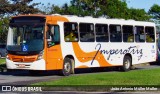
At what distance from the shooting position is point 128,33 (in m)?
27.1

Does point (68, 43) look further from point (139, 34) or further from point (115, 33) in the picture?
point (139, 34)

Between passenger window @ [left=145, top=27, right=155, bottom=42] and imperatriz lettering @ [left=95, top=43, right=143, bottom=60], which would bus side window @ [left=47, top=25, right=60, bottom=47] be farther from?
passenger window @ [left=145, top=27, right=155, bottom=42]

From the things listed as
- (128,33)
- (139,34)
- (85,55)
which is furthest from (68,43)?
(139,34)

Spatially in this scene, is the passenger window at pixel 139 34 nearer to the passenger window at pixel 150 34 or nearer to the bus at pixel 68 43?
the bus at pixel 68 43

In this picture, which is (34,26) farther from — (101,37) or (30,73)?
(101,37)

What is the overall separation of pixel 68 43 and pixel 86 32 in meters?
1.63

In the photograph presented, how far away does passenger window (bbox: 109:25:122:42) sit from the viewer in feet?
85.0

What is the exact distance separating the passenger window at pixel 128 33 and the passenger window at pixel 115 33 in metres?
0.44

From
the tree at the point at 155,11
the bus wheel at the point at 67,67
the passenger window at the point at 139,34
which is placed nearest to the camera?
the bus wheel at the point at 67,67

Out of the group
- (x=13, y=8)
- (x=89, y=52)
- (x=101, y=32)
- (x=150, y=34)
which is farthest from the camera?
(x=13, y=8)

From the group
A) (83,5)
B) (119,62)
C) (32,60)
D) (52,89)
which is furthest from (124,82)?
(83,5)

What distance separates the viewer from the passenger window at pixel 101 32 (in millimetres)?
24945

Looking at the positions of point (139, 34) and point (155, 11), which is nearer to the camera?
point (139, 34)

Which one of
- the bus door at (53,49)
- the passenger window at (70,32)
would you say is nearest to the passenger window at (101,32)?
the passenger window at (70,32)
